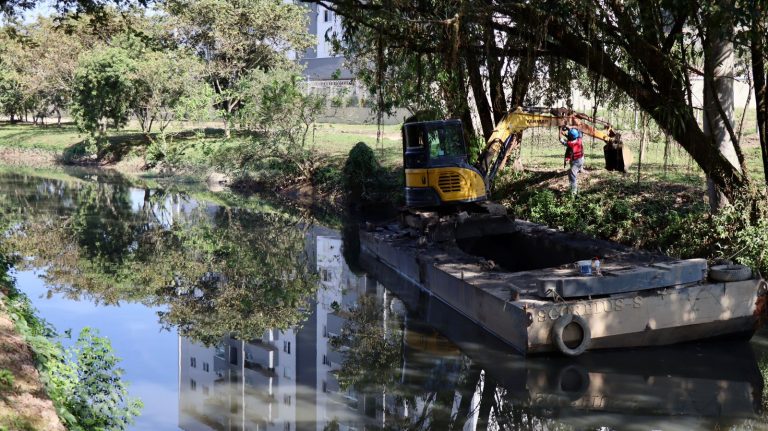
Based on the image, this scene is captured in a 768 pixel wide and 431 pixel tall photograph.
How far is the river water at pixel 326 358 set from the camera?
11.8 metres

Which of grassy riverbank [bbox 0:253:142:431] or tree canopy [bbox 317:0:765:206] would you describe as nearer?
grassy riverbank [bbox 0:253:142:431]

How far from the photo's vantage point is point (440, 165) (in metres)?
19.9

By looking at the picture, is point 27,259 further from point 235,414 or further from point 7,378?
point 7,378

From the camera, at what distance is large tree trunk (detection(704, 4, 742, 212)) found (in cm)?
1600

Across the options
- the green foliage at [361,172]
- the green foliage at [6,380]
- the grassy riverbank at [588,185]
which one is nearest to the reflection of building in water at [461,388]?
the green foliage at [6,380]

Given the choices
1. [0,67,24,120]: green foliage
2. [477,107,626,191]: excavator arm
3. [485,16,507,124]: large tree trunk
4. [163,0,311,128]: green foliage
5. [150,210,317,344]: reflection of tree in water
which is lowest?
[150,210,317,344]: reflection of tree in water

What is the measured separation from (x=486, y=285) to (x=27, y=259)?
44.3ft

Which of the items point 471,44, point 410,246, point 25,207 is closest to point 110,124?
point 25,207

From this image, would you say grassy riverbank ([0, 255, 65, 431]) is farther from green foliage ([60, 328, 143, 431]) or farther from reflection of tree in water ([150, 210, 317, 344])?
reflection of tree in water ([150, 210, 317, 344])

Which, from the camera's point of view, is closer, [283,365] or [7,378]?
[7,378]

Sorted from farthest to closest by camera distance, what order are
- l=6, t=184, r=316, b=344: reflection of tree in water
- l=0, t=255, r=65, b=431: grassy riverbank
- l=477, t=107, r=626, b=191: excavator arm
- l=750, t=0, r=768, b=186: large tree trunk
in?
l=477, t=107, r=626, b=191: excavator arm
l=6, t=184, r=316, b=344: reflection of tree in water
l=750, t=0, r=768, b=186: large tree trunk
l=0, t=255, r=65, b=431: grassy riverbank

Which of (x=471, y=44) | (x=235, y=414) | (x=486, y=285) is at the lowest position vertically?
(x=235, y=414)

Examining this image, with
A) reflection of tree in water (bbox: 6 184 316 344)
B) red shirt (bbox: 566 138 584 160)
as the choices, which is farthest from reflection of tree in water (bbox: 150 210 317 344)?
red shirt (bbox: 566 138 584 160)

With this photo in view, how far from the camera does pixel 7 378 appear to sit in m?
8.37
